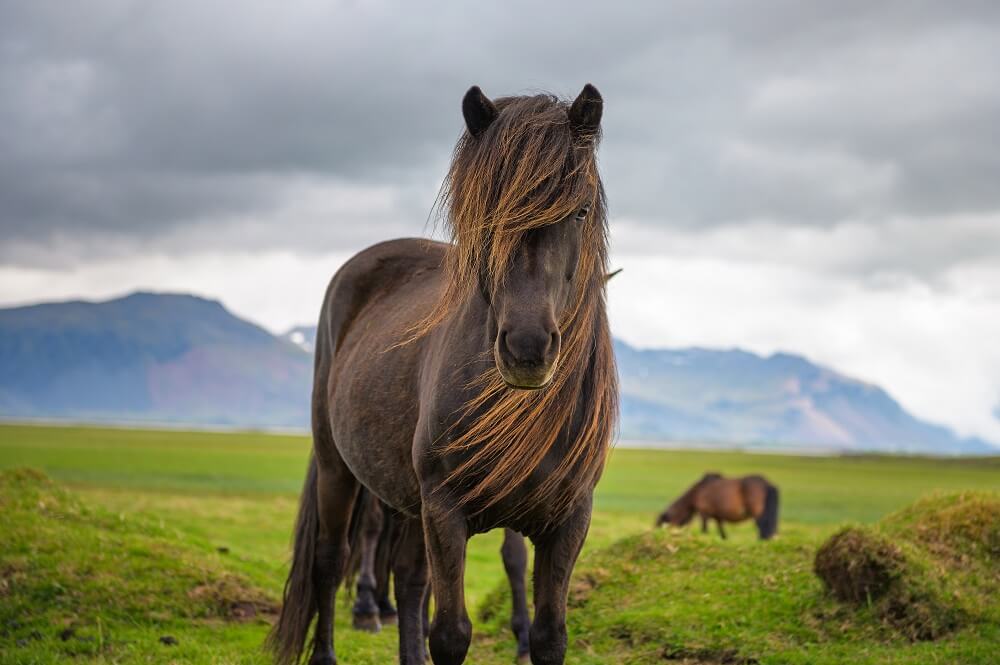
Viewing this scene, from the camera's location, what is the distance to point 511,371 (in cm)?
349

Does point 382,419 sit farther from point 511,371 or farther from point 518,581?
point 518,581

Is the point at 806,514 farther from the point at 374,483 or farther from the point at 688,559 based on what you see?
the point at 374,483

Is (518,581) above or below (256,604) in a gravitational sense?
above

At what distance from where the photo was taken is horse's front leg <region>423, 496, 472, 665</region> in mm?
4254

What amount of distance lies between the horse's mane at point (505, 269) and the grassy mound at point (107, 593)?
153 inches

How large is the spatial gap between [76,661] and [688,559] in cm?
544

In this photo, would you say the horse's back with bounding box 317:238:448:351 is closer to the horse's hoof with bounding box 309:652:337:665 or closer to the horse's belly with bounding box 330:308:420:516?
the horse's belly with bounding box 330:308:420:516

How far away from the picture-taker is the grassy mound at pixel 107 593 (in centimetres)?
697

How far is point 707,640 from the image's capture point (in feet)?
22.0

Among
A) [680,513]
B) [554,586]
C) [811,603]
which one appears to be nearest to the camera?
[554,586]

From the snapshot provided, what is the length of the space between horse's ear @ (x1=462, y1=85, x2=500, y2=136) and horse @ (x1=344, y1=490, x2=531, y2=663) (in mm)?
3883

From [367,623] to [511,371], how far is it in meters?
5.93

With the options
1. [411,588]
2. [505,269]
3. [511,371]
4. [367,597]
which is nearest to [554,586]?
[511,371]

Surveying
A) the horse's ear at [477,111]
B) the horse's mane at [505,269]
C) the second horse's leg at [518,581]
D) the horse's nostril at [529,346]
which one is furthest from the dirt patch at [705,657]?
the horse's ear at [477,111]
